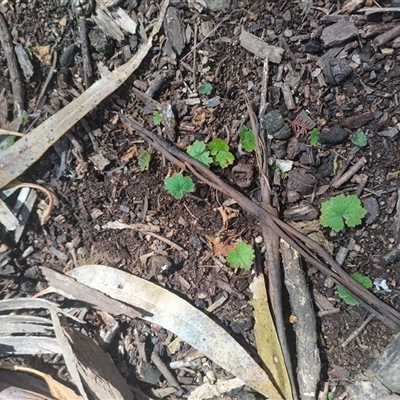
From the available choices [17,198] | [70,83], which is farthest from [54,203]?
[70,83]

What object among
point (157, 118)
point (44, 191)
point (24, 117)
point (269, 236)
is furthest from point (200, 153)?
point (24, 117)

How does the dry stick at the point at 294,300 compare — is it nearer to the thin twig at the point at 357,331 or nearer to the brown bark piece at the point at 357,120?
the thin twig at the point at 357,331

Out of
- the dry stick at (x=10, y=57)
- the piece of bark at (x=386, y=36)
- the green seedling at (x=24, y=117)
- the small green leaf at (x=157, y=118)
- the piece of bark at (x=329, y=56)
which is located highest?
the dry stick at (x=10, y=57)

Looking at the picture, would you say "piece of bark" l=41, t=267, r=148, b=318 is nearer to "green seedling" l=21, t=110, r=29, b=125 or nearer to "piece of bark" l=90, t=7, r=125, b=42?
"green seedling" l=21, t=110, r=29, b=125

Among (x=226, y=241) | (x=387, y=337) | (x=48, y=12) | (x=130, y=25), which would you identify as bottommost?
(x=387, y=337)

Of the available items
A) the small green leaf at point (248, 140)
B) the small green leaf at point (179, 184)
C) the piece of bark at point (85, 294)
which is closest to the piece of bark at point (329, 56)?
the small green leaf at point (248, 140)

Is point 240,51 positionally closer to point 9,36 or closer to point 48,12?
point 48,12

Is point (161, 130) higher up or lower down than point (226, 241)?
higher up
